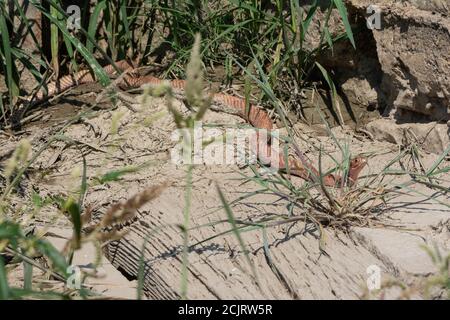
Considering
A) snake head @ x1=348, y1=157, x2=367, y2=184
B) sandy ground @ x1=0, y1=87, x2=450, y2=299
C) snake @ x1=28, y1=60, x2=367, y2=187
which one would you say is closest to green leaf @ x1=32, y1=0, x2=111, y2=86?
snake @ x1=28, y1=60, x2=367, y2=187

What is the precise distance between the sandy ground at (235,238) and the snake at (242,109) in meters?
0.07

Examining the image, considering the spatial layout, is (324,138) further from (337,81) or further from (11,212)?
(11,212)

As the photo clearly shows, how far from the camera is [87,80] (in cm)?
452

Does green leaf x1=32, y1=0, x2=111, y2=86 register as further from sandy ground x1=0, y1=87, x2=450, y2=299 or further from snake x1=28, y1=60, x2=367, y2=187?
sandy ground x1=0, y1=87, x2=450, y2=299

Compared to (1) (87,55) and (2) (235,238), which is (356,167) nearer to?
(2) (235,238)

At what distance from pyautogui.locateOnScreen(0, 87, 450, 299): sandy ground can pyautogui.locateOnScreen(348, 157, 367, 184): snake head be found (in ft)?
0.13

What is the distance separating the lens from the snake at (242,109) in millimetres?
3330

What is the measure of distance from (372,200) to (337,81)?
128 cm

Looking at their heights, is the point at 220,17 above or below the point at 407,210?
above

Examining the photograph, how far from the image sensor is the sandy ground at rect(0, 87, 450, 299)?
8.66 feet

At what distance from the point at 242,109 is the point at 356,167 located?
0.81m

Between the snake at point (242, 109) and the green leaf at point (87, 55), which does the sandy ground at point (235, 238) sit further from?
the green leaf at point (87, 55)

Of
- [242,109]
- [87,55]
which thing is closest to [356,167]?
[242,109]
